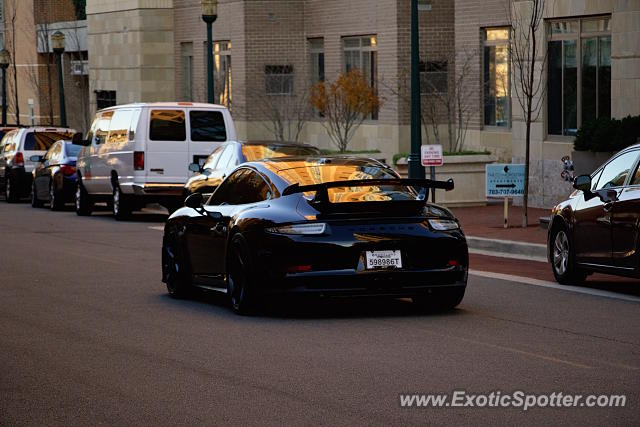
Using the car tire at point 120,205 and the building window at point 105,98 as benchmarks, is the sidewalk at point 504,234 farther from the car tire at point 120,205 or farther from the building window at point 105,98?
the building window at point 105,98

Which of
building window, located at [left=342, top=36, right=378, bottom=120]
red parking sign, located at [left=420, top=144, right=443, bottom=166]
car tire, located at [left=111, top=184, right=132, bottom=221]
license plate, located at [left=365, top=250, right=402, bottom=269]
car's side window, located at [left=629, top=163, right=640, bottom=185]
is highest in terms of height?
building window, located at [left=342, top=36, right=378, bottom=120]

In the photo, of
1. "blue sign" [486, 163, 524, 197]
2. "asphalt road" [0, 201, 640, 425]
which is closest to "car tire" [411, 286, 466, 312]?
"asphalt road" [0, 201, 640, 425]

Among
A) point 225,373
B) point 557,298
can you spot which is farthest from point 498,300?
point 225,373

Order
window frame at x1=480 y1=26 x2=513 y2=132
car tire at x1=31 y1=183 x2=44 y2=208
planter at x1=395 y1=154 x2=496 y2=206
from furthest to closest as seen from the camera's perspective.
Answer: car tire at x1=31 y1=183 x2=44 y2=208 < window frame at x1=480 y1=26 x2=513 y2=132 < planter at x1=395 y1=154 x2=496 y2=206

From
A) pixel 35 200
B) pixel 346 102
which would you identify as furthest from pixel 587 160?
pixel 35 200

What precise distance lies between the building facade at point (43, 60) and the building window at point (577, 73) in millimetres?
35542

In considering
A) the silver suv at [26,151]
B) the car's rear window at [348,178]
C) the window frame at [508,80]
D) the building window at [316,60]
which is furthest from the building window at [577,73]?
the building window at [316,60]

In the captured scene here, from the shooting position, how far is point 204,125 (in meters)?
26.9

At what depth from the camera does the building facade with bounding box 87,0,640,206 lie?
26172 mm

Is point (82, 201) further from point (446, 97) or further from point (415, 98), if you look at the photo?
point (446, 97)

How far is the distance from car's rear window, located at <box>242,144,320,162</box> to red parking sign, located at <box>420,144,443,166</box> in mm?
1949

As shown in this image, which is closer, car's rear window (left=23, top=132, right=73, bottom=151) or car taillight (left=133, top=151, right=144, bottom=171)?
car taillight (left=133, top=151, right=144, bottom=171)

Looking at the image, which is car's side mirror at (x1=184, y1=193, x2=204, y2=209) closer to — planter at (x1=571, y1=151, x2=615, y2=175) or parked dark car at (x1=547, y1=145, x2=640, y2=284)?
parked dark car at (x1=547, y1=145, x2=640, y2=284)

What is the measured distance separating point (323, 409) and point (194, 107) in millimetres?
18908
